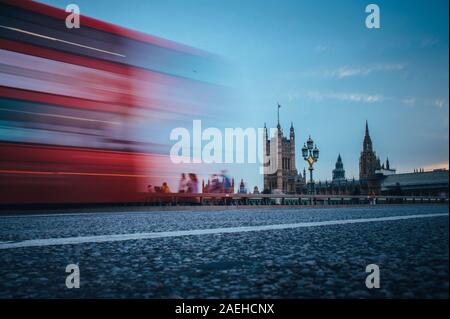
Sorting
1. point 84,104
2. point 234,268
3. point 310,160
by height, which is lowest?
point 234,268

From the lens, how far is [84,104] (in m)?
9.25

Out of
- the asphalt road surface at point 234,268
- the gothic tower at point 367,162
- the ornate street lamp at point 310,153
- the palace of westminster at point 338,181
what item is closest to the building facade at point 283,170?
the palace of westminster at point 338,181

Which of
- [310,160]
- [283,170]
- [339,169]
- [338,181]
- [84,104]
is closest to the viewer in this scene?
[84,104]

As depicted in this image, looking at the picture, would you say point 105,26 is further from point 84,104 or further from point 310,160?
point 310,160

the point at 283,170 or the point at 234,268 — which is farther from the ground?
the point at 283,170

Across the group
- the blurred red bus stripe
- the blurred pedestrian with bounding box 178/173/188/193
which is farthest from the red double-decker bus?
the blurred pedestrian with bounding box 178/173/188/193

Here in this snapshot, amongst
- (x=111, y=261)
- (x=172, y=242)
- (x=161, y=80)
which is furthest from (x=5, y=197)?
(x=111, y=261)

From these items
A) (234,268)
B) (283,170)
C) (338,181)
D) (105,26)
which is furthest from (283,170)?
(234,268)

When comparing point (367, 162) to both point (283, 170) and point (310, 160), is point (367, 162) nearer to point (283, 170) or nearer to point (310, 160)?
point (283, 170)

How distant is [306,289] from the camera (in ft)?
6.18

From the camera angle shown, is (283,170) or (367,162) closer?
(367,162)

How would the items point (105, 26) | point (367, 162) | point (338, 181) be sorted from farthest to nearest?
point (338, 181) < point (367, 162) < point (105, 26)
